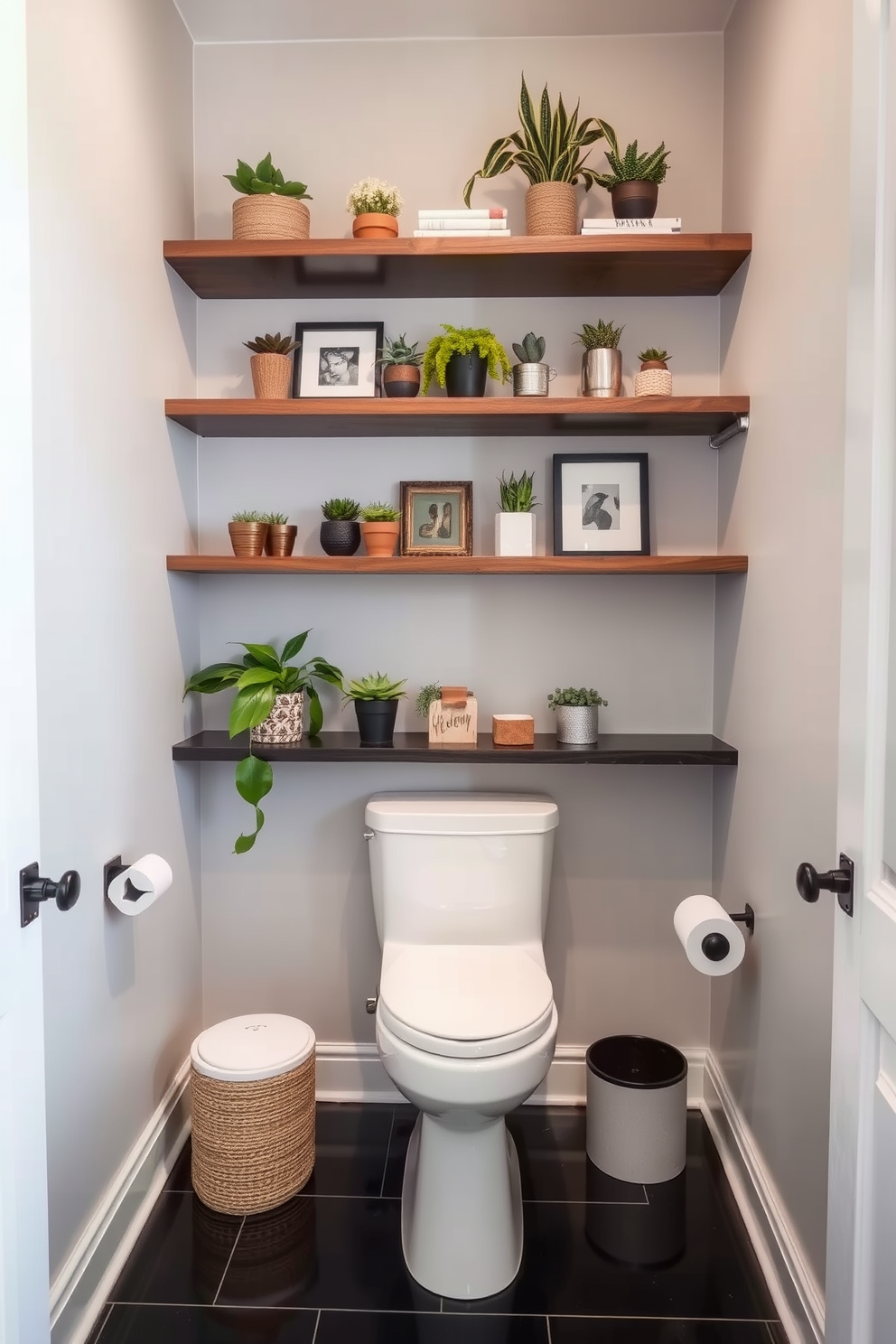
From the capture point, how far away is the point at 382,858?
81.9 inches

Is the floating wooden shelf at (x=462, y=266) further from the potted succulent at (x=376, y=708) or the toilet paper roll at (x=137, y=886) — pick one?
the toilet paper roll at (x=137, y=886)

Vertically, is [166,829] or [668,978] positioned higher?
[166,829]

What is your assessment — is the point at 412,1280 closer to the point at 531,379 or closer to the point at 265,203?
the point at 531,379

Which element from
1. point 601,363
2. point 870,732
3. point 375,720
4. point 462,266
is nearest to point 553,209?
point 462,266

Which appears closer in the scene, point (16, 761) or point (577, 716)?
point (16, 761)

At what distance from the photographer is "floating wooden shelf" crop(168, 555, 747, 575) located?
1996 mm

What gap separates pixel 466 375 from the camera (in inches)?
80.9

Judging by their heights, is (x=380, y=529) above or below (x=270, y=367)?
below

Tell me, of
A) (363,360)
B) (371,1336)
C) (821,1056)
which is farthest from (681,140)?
(371,1336)

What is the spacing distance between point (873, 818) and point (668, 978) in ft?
4.60

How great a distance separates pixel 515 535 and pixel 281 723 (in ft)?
2.28

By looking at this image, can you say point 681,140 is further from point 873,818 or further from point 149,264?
point 873,818

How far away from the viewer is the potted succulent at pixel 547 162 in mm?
2004

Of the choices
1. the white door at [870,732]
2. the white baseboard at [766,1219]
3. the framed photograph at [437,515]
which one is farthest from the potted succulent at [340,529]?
the white baseboard at [766,1219]
